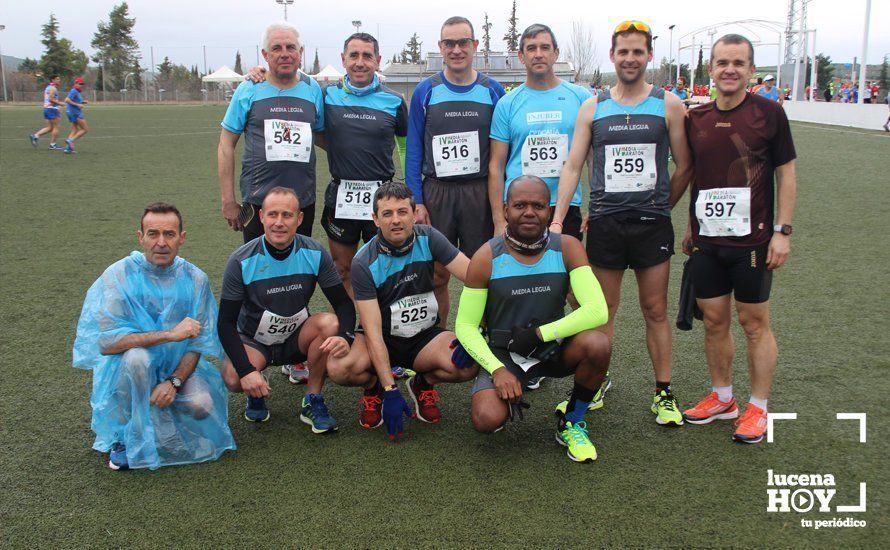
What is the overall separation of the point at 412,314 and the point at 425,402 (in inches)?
18.8

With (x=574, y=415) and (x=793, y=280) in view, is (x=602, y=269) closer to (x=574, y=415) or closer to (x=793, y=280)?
(x=574, y=415)

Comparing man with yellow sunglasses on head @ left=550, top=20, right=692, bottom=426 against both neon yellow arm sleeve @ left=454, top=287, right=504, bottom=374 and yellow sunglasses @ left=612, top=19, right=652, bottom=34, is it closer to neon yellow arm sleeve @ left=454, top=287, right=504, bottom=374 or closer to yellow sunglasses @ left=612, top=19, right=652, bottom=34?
yellow sunglasses @ left=612, top=19, right=652, bottom=34

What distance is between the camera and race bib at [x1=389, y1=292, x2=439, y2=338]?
12.8 ft

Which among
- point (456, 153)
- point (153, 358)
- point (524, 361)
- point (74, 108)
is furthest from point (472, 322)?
point (74, 108)

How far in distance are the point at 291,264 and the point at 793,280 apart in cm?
462

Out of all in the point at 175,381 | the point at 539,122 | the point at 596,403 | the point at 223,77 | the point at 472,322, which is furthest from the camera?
the point at 223,77

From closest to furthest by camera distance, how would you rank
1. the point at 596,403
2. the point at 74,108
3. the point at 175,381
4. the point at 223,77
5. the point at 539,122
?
the point at 175,381 < the point at 596,403 < the point at 539,122 < the point at 74,108 < the point at 223,77

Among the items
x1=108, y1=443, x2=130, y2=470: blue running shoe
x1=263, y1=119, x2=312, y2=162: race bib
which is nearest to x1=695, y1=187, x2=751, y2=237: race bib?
x1=263, y1=119, x2=312, y2=162: race bib

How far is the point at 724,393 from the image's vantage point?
12.4 ft

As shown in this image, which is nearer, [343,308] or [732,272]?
[732,272]

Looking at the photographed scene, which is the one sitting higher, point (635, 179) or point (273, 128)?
point (273, 128)

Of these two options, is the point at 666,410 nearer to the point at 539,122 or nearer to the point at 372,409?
the point at 372,409

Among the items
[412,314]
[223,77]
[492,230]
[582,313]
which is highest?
[223,77]

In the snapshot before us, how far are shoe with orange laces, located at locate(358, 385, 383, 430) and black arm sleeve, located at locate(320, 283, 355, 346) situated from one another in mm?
331
